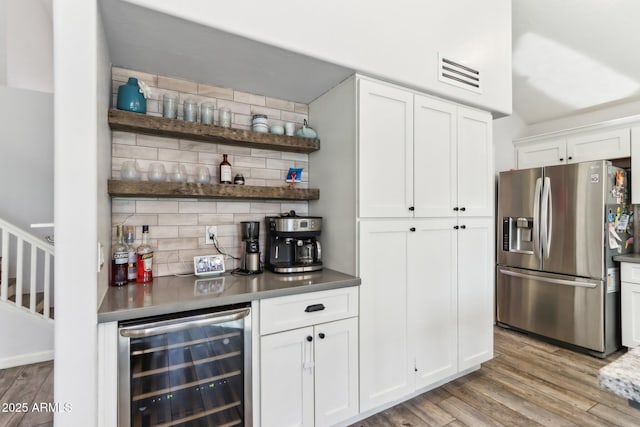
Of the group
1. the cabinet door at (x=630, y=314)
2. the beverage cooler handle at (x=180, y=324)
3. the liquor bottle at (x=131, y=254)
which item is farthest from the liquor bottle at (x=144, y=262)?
the cabinet door at (x=630, y=314)

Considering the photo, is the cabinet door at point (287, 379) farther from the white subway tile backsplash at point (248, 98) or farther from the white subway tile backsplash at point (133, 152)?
the white subway tile backsplash at point (248, 98)

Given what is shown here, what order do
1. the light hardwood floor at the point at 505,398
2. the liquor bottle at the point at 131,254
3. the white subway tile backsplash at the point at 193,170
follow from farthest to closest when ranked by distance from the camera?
the light hardwood floor at the point at 505,398 < the white subway tile backsplash at the point at 193,170 < the liquor bottle at the point at 131,254

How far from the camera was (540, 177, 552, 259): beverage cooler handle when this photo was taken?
10.00ft

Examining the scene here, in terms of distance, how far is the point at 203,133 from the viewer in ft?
6.00

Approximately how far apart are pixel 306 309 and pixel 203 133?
117 cm

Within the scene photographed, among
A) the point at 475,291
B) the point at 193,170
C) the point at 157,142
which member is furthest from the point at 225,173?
the point at 475,291

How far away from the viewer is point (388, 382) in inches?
78.7

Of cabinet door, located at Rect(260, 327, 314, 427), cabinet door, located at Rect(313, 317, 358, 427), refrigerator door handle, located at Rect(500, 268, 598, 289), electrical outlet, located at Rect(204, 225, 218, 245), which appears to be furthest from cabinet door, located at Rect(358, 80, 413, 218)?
refrigerator door handle, located at Rect(500, 268, 598, 289)

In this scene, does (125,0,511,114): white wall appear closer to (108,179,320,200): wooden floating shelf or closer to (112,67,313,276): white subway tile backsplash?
(112,67,313,276): white subway tile backsplash

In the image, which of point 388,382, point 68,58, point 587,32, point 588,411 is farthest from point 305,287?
point 587,32

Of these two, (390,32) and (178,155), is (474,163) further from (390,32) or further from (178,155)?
(178,155)

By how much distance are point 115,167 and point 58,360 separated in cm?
107

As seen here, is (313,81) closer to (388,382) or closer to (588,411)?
(388,382)

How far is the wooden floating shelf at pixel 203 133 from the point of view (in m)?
1.66
